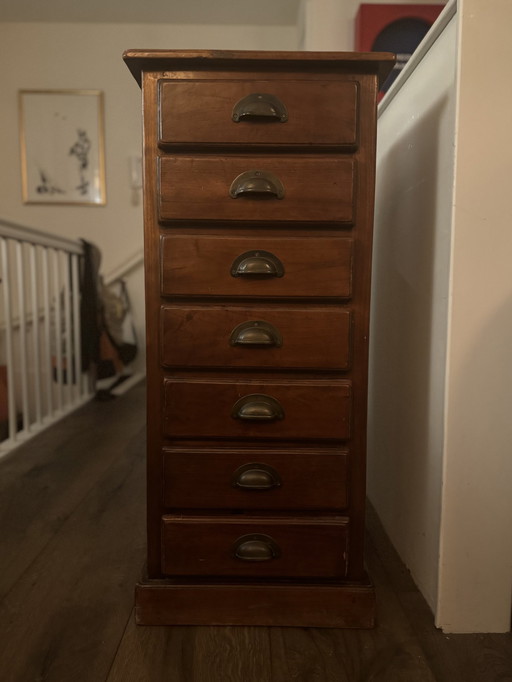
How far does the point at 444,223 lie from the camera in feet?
3.11

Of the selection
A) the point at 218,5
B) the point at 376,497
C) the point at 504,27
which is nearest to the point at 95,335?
the point at 376,497

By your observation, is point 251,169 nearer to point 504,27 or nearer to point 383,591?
point 504,27

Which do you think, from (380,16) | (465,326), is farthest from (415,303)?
(380,16)

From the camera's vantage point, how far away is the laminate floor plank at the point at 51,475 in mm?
1307

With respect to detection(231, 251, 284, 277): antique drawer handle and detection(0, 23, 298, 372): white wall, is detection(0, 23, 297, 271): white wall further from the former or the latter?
detection(231, 251, 284, 277): antique drawer handle

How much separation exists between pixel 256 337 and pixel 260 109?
14.5 inches

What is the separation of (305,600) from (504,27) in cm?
101

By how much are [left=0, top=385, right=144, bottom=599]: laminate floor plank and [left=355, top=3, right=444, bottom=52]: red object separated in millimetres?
2005

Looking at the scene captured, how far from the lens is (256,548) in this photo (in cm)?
97

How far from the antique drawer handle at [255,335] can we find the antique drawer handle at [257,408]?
0.31ft

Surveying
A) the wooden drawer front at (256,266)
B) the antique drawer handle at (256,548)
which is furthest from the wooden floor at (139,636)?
the wooden drawer front at (256,266)

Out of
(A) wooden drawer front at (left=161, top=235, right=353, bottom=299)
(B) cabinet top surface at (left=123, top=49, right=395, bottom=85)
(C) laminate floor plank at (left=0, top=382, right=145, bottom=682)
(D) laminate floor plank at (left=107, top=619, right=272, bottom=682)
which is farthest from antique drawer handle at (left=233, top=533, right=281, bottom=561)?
(B) cabinet top surface at (left=123, top=49, right=395, bottom=85)

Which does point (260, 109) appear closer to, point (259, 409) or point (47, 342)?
point (259, 409)

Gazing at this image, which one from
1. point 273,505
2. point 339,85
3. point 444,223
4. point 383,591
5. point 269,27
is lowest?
point 383,591
